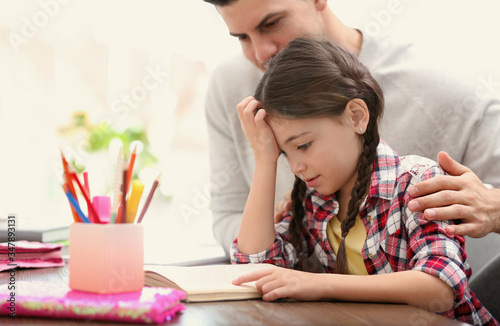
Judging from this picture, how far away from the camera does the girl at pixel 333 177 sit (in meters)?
1.15

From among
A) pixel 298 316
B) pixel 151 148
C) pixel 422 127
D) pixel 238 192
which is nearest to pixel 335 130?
pixel 298 316

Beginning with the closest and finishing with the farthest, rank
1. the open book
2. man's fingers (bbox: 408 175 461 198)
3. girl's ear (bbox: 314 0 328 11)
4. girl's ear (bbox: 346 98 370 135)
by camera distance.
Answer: the open book, man's fingers (bbox: 408 175 461 198), girl's ear (bbox: 346 98 370 135), girl's ear (bbox: 314 0 328 11)

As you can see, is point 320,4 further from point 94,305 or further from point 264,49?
point 94,305

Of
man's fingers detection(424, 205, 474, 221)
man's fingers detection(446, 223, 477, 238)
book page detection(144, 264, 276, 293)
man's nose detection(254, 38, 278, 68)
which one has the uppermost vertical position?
man's nose detection(254, 38, 278, 68)

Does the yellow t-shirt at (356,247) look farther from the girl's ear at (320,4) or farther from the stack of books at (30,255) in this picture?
the girl's ear at (320,4)

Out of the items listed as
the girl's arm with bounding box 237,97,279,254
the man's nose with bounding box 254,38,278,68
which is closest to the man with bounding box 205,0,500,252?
the man's nose with bounding box 254,38,278,68

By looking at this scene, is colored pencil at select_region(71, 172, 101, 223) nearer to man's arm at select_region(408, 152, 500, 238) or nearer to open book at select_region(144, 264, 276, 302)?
open book at select_region(144, 264, 276, 302)

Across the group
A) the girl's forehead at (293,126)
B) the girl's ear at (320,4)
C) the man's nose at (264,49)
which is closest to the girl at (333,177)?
the girl's forehead at (293,126)

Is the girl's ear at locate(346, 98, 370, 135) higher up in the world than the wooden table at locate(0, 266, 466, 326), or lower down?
higher up

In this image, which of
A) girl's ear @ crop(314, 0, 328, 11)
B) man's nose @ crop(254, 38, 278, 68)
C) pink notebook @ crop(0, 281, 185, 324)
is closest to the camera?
pink notebook @ crop(0, 281, 185, 324)

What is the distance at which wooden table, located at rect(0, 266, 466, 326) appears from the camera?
72 cm

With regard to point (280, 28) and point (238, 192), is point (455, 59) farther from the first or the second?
point (238, 192)

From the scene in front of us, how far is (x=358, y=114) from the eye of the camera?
4.01ft

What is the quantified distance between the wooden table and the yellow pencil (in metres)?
0.15
